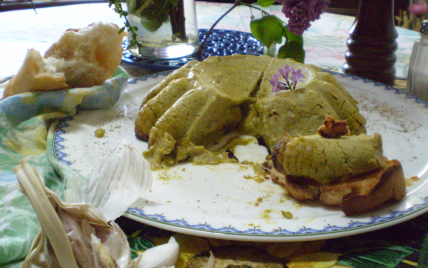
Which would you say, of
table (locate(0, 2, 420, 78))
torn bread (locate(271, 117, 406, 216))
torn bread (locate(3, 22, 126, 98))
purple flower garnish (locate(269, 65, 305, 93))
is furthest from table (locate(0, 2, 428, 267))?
purple flower garnish (locate(269, 65, 305, 93))

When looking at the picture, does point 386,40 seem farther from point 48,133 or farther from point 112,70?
point 48,133

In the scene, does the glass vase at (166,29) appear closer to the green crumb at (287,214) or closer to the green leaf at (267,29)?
the green leaf at (267,29)

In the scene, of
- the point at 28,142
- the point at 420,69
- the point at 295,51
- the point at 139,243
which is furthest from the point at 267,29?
the point at 139,243

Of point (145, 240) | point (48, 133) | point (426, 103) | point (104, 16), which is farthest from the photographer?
point (104, 16)

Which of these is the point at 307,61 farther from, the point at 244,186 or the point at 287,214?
the point at 287,214

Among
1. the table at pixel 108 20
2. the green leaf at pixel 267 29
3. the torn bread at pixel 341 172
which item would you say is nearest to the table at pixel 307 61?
the table at pixel 108 20

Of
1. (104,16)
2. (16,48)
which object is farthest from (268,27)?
(104,16)

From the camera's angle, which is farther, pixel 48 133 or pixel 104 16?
pixel 104 16
